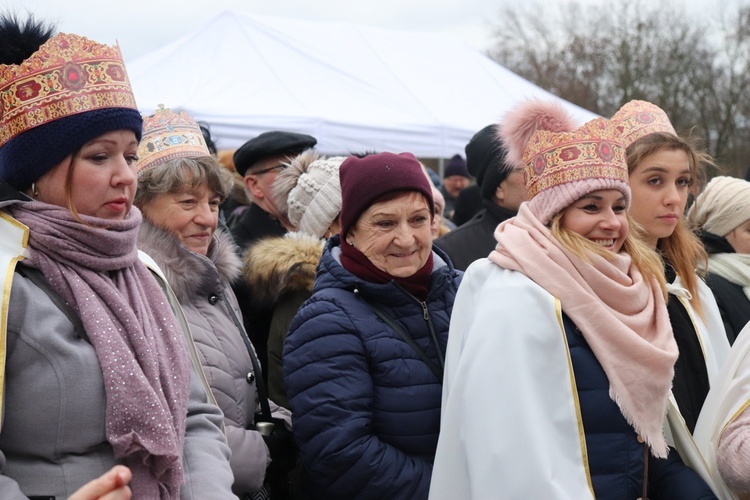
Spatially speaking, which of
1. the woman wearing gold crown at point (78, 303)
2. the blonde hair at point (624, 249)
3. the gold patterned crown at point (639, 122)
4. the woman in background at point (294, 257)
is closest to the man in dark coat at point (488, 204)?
the gold patterned crown at point (639, 122)

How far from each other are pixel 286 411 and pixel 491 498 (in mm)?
1043

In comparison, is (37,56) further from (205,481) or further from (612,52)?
(612,52)

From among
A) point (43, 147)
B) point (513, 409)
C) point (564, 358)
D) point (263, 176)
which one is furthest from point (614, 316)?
point (263, 176)

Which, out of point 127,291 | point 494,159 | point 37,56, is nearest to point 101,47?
point 37,56

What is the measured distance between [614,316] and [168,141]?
170cm

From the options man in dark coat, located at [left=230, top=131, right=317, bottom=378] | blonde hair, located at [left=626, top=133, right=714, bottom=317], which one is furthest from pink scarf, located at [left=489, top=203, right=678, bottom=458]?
man in dark coat, located at [left=230, top=131, right=317, bottom=378]

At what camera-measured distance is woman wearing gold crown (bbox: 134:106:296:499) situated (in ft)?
9.23

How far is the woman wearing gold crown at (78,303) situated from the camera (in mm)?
1792

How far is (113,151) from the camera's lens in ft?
6.68

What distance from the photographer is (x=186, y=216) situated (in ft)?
10.0

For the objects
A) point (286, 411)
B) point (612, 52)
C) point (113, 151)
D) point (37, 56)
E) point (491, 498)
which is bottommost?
point (491, 498)

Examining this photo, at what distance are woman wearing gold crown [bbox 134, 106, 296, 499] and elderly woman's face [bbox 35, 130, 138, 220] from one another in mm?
866

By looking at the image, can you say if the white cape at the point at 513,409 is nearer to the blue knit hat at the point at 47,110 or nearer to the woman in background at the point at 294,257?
the woman in background at the point at 294,257

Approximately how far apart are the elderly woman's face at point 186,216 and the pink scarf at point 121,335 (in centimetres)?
98
